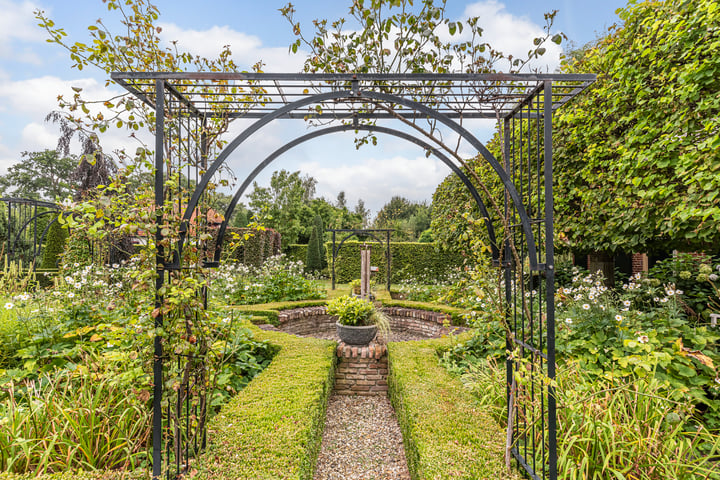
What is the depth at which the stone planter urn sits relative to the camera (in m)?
4.30

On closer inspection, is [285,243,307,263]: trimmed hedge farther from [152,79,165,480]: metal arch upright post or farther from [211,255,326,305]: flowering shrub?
[152,79,165,480]: metal arch upright post

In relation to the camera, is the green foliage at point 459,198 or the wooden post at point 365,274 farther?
the wooden post at point 365,274

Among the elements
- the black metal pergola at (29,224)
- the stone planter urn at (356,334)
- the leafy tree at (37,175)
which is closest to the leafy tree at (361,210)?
the black metal pergola at (29,224)

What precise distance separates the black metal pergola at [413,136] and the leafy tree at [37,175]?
25.1 metres

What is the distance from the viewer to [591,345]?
286cm

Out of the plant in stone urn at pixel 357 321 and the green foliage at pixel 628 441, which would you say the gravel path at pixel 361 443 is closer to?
the plant in stone urn at pixel 357 321

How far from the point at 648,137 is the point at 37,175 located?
98.7 ft

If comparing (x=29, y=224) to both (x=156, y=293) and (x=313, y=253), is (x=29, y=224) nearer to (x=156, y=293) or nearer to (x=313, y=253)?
(x=313, y=253)

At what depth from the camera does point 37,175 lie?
838 inches

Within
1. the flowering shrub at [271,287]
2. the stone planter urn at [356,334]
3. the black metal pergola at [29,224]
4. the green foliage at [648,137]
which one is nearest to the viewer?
the green foliage at [648,137]

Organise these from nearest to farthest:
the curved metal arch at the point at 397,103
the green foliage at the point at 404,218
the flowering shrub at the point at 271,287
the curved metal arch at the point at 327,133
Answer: the curved metal arch at the point at 397,103 < the curved metal arch at the point at 327,133 < the flowering shrub at the point at 271,287 < the green foliage at the point at 404,218

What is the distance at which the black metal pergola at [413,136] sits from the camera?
66.7 inches

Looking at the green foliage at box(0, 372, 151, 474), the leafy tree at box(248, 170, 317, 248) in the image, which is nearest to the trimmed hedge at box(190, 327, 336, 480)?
the green foliage at box(0, 372, 151, 474)

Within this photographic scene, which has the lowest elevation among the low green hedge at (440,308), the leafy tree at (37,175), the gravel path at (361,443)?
the gravel path at (361,443)
